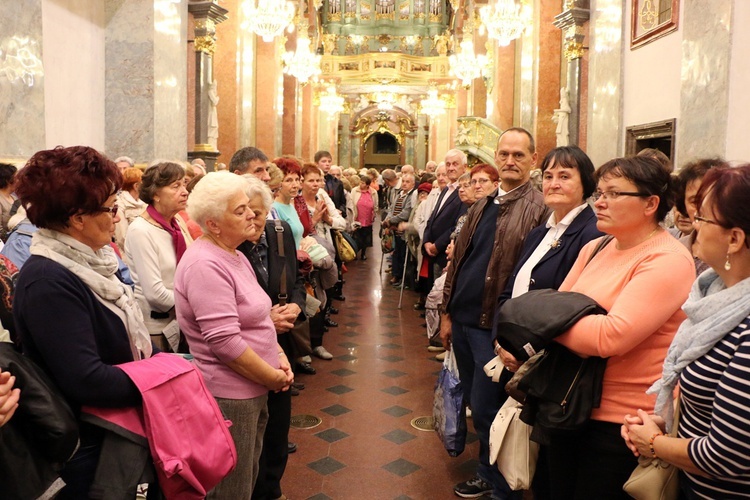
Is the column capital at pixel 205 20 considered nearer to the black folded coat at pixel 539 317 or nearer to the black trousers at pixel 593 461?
the black folded coat at pixel 539 317

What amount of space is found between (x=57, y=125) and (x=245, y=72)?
320 inches

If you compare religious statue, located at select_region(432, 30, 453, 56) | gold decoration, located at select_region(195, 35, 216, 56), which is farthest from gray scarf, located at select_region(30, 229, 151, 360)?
religious statue, located at select_region(432, 30, 453, 56)

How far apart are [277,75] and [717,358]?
16840mm

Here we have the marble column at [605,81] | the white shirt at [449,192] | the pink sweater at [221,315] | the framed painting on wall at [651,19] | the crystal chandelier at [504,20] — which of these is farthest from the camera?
the crystal chandelier at [504,20]

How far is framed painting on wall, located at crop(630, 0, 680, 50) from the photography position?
23.4 feet

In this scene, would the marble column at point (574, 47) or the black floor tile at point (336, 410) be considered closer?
the black floor tile at point (336, 410)

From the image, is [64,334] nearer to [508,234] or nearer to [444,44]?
[508,234]

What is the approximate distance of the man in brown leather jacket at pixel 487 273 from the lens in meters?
3.46

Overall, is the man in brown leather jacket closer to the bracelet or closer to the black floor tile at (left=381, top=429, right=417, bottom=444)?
the black floor tile at (left=381, top=429, right=417, bottom=444)

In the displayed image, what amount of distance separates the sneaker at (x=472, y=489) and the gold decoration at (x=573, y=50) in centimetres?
810

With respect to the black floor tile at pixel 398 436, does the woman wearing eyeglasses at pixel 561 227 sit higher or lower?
higher

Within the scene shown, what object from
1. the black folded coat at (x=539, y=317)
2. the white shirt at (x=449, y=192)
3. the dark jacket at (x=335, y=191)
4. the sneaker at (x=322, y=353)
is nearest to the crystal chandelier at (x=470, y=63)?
the dark jacket at (x=335, y=191)

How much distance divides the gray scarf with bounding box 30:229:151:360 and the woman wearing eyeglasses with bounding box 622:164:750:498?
1.75m

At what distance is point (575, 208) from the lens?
297 cm
